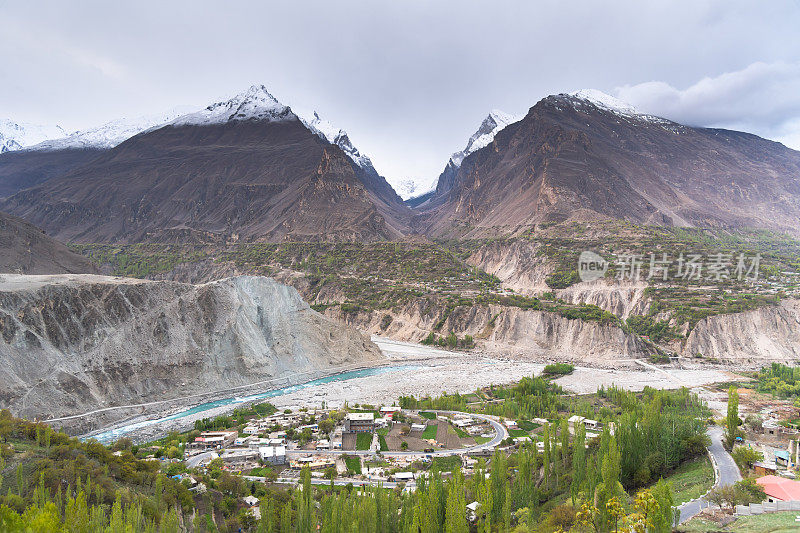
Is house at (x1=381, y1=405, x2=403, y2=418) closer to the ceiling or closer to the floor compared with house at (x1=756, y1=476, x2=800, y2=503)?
closer to the floor

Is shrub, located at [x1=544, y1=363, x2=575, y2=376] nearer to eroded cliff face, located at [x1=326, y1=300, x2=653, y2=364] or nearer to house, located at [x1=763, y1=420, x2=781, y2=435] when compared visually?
eroded cliff face, located at [x1=326, y1=300, x2=653, y2=364]

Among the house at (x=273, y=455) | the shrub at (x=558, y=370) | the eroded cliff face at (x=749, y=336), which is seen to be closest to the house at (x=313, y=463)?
the house at (x=273, y=455)

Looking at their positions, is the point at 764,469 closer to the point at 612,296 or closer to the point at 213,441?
the point at 213,441

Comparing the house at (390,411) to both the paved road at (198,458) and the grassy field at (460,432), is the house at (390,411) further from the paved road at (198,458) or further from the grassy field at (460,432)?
the paved road at (198,458)

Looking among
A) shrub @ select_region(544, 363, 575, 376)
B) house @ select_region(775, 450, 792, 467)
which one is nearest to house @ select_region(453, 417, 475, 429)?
house @ select_region(775, 450, 792, 467)

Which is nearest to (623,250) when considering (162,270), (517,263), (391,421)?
(517,263)

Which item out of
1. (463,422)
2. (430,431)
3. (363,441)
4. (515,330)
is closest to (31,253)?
(515,330)

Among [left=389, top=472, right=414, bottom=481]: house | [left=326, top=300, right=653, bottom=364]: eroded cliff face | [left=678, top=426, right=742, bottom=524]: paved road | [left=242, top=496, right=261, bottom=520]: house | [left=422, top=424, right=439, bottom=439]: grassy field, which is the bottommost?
[left=242, top=496, right=261, bottom=520]: house
